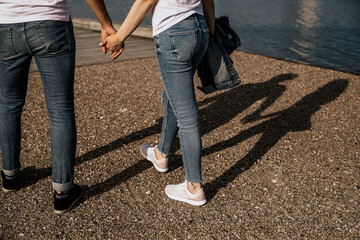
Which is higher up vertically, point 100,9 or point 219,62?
point 100,9

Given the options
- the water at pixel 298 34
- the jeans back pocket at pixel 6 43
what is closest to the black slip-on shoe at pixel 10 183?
the jeans back pocket at pixel 6 43

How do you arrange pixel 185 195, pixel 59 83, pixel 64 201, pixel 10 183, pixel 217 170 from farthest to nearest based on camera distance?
pixel 217 170 → pixel 10 183 → pixel 185 195 → pixel 64 201 → pixel 59 83

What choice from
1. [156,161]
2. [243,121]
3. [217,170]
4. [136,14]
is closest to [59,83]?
[136,14]

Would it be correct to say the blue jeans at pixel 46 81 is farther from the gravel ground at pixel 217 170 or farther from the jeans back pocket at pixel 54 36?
the gravel ground at pixel 217 170

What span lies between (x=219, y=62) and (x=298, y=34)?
10.6 m

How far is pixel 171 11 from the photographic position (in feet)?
7.13

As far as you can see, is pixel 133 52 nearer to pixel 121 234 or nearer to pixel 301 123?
pixel 301 123

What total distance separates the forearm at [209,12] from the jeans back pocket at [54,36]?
95cm

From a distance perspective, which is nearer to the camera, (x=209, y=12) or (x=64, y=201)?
(x=209, y=12)

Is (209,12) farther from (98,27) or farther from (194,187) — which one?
(98,27)

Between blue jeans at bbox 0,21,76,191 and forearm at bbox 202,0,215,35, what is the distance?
Result: 3.05 ft

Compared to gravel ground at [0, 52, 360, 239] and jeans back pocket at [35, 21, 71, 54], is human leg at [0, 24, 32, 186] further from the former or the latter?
gravel ground at [0, 52, 360, 239]

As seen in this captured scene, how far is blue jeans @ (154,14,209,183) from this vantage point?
222 cm

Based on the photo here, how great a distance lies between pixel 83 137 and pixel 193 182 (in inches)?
71.4
